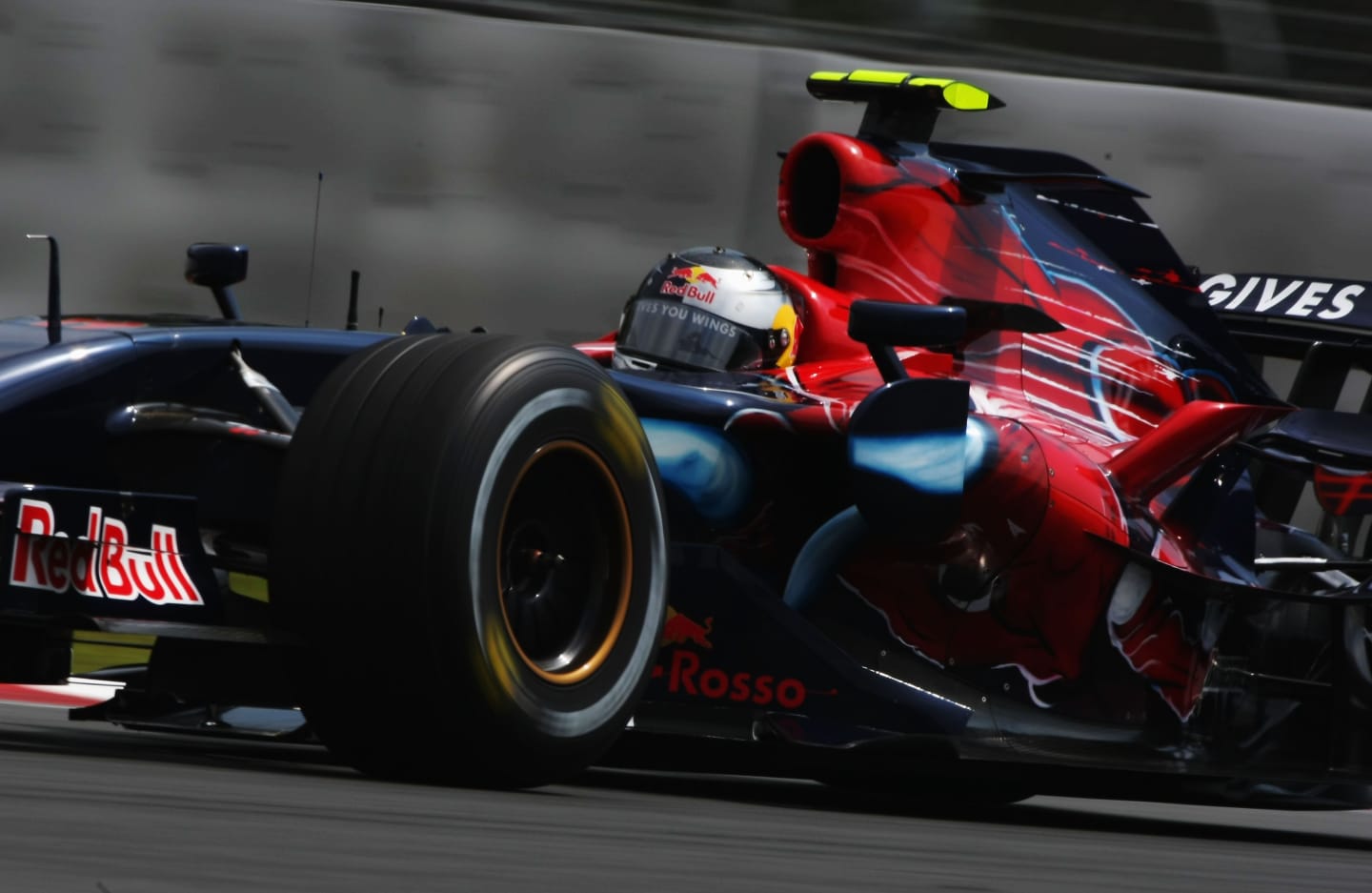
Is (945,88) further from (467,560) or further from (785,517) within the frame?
(467,560)

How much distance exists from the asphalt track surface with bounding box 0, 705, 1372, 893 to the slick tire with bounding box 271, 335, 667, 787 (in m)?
0.11

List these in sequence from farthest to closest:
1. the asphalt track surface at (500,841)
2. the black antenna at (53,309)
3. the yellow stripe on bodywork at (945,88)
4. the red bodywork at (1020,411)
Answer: the yellow stripe on bodywork at (945,88) < the red bodywork at (1020,411) < the black antenna at (53,309) < the asphalt track surface at (500,841)

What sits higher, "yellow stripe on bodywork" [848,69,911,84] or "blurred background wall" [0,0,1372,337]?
"yellow stripe on bodywork" [848,69,911,84]

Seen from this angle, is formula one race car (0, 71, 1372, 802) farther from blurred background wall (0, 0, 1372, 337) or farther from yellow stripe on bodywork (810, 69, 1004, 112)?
blurred background wall (0, 0, 1372, 337)

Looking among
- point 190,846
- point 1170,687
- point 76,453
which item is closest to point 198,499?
point 76,453

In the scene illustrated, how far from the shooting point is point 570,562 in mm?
3736

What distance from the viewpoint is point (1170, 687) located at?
189 inches

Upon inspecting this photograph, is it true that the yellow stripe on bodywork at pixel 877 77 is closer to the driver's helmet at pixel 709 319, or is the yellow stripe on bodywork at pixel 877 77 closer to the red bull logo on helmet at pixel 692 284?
the driver's helmet at pixel 709 319

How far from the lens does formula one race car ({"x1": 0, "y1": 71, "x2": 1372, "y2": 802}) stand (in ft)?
11.3

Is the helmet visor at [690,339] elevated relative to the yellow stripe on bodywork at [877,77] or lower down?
lower down

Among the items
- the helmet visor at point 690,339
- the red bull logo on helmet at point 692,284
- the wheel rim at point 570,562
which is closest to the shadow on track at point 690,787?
the wheel rim at point 570,562

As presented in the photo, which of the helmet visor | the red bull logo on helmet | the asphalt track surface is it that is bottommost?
the asphalt track surface

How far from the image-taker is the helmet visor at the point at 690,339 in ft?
16.1

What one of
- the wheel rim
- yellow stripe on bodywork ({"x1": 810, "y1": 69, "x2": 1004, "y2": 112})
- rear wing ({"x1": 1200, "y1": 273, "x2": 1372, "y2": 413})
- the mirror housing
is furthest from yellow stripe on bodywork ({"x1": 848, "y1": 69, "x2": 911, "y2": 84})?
the wheel rim
